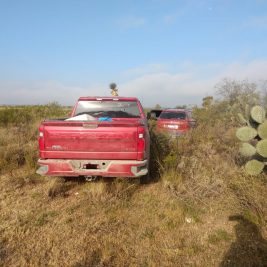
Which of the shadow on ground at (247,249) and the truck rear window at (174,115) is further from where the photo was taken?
the truck rear window at (174,115)

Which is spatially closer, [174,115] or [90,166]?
[90,166]

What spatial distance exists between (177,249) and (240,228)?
104 centimetres

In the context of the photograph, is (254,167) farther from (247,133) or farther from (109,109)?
(109,109)

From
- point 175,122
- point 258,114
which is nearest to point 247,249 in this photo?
point 258,114

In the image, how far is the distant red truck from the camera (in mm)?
10762

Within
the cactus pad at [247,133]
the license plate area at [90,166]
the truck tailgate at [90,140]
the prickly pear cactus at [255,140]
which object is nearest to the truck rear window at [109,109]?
the truck tailgate at [90,140]

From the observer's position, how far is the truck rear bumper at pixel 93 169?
4.33 m

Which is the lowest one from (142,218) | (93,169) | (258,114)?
(142,218)

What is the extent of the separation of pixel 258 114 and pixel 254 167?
3.66 ft

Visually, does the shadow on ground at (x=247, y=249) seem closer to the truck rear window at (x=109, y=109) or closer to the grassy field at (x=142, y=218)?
the grassy field at (x=142, y=218)

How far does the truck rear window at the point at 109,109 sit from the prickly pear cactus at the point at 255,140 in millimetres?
2423

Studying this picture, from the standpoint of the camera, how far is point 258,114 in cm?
513

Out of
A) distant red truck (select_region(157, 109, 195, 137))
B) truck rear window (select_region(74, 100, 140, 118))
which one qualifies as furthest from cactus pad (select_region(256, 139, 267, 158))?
distant red truck (select_region(157, 109, 195, 137))

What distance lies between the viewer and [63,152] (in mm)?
4418
